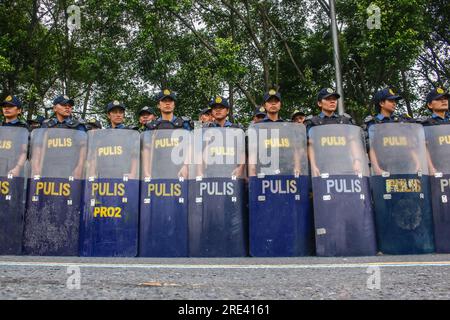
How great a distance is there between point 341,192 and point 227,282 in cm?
323

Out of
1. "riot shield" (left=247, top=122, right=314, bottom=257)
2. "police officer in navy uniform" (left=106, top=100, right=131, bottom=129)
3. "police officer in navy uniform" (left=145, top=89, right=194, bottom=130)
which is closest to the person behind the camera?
"riot shield" (left=247, top=122, right=314, bottom=257)

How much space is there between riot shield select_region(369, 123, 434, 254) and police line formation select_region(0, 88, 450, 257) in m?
0.01

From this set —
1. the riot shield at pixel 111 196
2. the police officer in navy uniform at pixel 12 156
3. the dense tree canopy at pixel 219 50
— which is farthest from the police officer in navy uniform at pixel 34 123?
the dense tree canopy at pixel 219 50

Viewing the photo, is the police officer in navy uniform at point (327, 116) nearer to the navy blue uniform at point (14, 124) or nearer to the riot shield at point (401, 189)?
the riot shield at point (401, 189)

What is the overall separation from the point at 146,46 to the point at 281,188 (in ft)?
39.7

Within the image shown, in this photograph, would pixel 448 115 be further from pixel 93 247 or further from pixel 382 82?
pixel 382 82

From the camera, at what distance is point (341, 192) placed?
6250mm

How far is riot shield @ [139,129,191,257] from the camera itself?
6441 mm

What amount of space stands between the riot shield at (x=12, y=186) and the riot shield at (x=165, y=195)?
156 cm

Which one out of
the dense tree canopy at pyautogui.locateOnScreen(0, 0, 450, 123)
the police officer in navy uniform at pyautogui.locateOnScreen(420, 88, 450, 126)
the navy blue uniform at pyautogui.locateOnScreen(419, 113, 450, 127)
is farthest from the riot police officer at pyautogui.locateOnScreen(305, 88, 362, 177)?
the dense tree canopy at pyautogui.locateOnScreen(0, 0, 450, 123)

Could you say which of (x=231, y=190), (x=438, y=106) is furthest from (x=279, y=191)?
(x=438, y=106)

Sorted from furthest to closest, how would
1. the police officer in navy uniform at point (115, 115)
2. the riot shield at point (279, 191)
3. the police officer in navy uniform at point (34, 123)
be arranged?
1. the police officer in navy uniform at point (34, 123)
2. the police officer in navy uniform at point (115, 115)
3. the riot shield at point (279, 191)

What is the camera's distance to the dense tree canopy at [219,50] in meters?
16.6

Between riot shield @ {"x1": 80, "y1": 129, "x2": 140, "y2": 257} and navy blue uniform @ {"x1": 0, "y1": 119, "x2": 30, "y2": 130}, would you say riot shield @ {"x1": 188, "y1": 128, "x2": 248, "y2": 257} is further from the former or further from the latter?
navy blue uniform @ {"x1": 0, "y1": 119, "x2": 30, "y2": 130}
